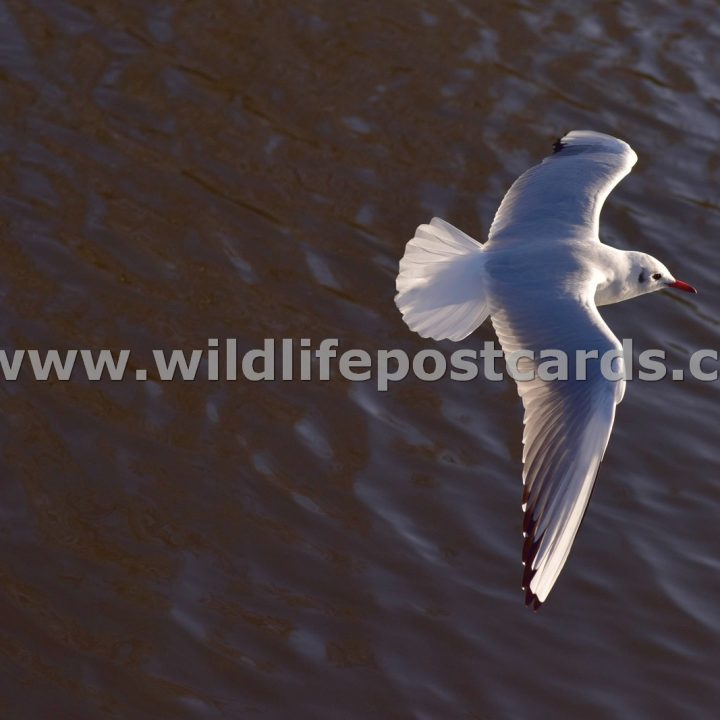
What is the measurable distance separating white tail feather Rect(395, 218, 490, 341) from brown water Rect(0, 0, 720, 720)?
722 mm

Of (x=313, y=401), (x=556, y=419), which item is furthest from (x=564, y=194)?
(x=556, y=419)

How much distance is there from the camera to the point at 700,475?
6359 mm

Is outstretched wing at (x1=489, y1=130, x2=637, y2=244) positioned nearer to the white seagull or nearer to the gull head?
the white seagull

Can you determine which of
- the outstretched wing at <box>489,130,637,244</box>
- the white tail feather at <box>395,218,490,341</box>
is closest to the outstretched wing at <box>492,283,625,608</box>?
the white tail feather at <box>395,218,490,341</box>

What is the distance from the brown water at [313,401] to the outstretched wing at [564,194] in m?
0.69

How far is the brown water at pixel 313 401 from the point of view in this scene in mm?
5402

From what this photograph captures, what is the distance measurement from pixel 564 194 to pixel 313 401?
1282mm

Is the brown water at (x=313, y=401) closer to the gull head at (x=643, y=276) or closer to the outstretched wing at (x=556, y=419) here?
the gull head at (x=643, y=276)

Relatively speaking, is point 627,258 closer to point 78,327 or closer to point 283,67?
point 78,327

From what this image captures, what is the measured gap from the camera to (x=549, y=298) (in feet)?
18.3

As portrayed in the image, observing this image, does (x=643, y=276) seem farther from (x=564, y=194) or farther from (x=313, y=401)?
(x=313, y=401)

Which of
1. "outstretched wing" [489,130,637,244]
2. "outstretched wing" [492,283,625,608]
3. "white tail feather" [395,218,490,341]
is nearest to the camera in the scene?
→ "outstretched wing" [492,283,625,608]

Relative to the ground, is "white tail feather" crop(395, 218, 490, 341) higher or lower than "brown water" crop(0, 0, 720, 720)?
higher

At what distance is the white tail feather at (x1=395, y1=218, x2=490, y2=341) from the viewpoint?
5.67 metres
